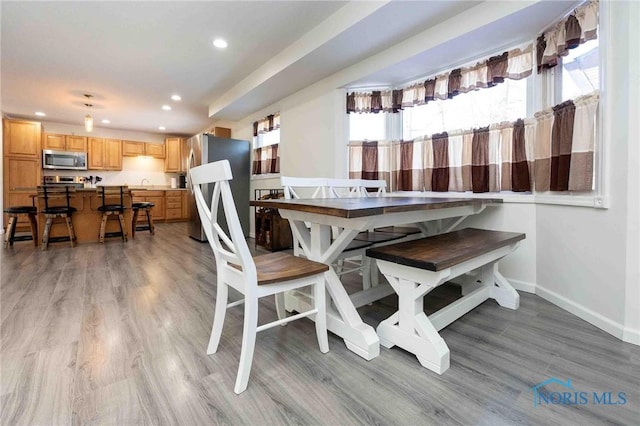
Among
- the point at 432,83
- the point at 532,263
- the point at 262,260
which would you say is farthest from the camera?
the point at 432,83

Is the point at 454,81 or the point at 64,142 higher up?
the point at 64,142

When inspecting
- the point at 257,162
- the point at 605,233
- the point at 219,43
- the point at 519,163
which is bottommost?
the point at 605,233

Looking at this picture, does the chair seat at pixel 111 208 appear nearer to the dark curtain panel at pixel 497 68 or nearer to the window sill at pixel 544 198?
the window sill at pixel 544 198

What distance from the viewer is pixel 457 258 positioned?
1412 mm

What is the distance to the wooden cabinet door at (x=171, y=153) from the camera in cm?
734

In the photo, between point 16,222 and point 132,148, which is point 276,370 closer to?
point 16,222

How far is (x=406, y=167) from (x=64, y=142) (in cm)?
720

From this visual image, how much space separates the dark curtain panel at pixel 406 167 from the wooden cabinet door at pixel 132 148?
21.9 feet

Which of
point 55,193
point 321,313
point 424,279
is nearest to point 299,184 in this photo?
point 321,313

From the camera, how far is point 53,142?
6090 mm

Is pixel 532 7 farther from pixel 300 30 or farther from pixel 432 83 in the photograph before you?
pixel 300 30

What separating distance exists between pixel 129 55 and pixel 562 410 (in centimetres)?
452

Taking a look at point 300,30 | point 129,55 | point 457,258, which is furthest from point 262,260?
point 129,55

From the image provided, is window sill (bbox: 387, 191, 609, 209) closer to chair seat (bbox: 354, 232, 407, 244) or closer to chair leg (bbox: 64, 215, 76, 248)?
chair seat (bbox: 354, 232, 407, 244)
